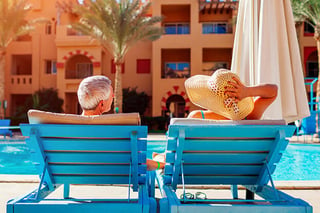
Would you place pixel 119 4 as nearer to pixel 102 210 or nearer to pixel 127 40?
pixel 127 40

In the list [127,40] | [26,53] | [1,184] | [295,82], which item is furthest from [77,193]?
[26,53]

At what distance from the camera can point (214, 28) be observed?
22078 mm

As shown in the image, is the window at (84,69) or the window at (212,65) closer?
the window at (212,65)

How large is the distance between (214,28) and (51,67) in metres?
13.2

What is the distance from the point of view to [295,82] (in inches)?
171

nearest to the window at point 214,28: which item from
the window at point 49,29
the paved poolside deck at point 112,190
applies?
the window at point 49,29

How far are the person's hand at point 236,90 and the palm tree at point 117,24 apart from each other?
49.3 feet

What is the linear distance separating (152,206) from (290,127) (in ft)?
3.41

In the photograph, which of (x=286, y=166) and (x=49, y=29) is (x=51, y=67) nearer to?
(x=49, y=29)

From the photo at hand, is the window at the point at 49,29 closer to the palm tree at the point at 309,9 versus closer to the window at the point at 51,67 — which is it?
the window at the point at 51,67

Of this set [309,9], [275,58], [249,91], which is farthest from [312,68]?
[249,91]

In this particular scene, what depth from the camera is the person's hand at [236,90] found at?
2273mm

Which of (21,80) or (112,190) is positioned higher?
(21,80)

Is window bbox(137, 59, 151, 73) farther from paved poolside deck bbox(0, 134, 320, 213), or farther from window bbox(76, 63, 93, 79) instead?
paved poolside deck bbox(0, 134, 320, 213)
